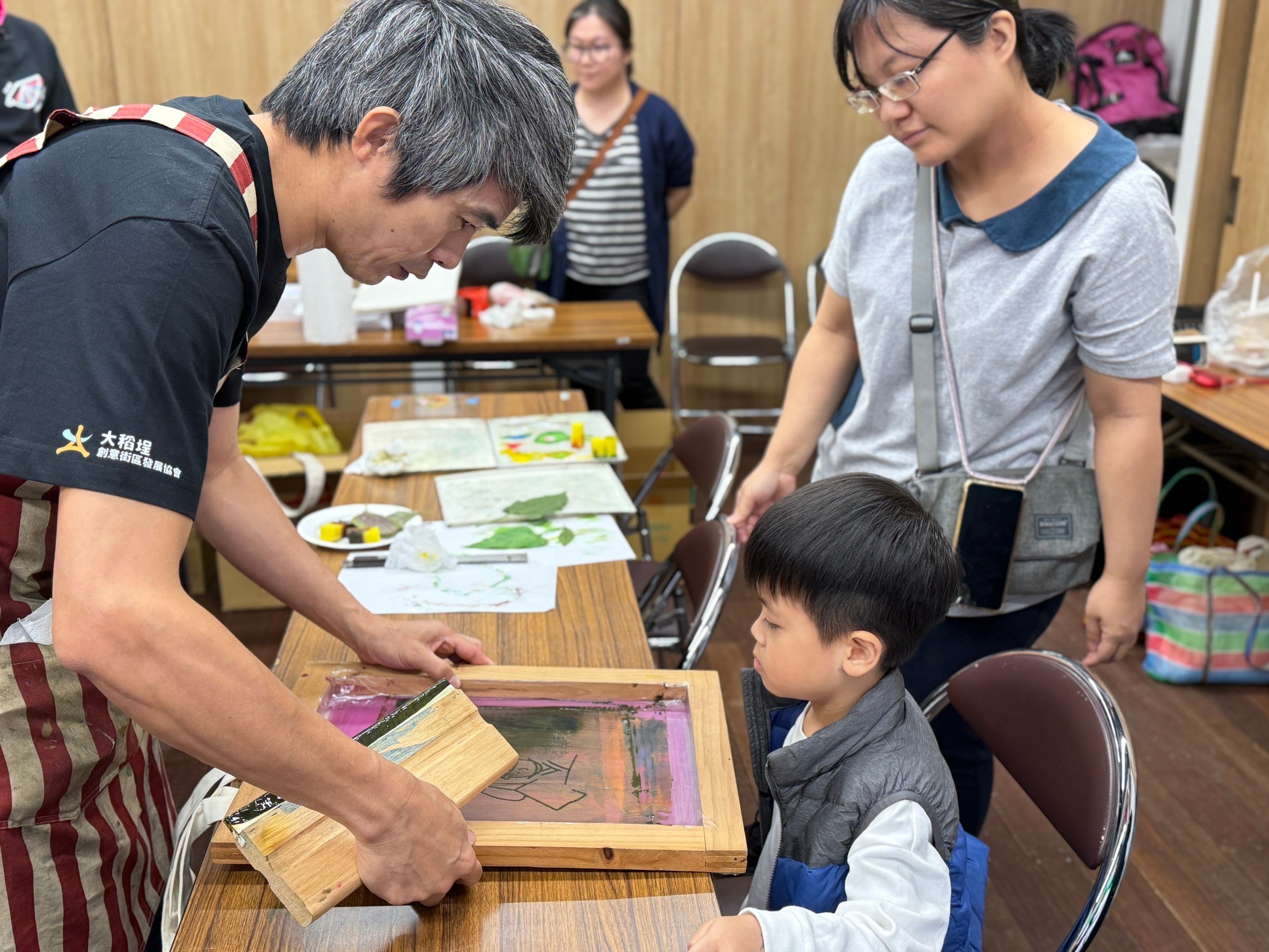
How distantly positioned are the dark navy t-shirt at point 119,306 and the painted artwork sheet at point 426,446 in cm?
146

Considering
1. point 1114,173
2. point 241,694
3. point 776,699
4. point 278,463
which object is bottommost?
point 278,463

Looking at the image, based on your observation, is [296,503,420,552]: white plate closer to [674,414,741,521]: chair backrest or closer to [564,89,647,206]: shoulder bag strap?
[674,414,741,521]: chair backrest

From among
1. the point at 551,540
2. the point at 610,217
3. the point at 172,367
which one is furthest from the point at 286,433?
the point at 172,367

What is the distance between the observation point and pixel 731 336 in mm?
5148

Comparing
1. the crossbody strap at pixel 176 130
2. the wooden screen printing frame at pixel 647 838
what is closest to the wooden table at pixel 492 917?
the wooden screen printing frame at pixel 647 838

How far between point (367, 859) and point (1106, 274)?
1.10 meters

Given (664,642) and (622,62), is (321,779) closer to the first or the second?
(664,642)

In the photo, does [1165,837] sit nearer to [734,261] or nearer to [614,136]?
[614,136]

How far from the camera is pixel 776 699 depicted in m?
1.30

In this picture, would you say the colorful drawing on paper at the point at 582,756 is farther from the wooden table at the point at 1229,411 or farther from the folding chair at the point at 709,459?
the wooden table at the point at 1229,411

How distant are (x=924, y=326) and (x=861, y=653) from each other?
0.57 meters

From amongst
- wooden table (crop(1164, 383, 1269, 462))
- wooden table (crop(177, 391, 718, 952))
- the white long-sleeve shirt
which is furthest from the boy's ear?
wooden table (crop(1164, 383, 1269, 462))

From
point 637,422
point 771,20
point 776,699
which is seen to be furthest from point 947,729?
point 771,20

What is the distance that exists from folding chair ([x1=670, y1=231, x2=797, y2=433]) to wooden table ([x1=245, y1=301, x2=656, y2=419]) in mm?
1325
